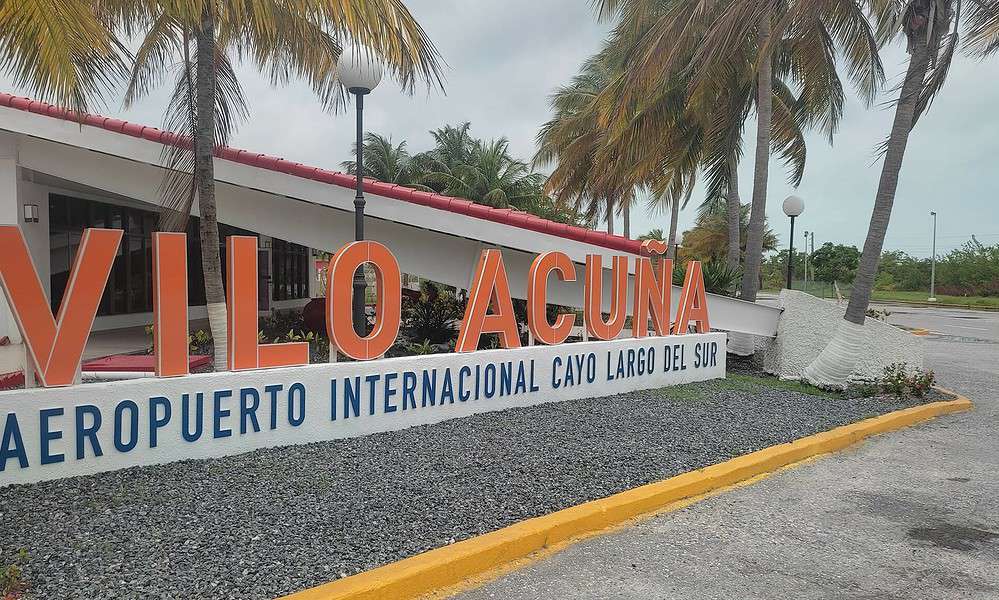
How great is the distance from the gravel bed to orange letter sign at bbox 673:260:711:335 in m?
2.75

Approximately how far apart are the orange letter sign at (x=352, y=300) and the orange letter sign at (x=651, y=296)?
4017 mm

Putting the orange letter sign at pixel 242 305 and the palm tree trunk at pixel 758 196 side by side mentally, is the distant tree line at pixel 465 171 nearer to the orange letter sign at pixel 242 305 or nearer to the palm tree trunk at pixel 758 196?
the palm tree trunk at pixel 758 196

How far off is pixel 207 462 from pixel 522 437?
288 centimetres

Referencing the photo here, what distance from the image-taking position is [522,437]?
22.0 ft

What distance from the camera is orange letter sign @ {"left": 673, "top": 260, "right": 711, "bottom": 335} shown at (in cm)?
1031

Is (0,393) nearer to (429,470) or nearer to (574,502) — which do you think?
(429,470)

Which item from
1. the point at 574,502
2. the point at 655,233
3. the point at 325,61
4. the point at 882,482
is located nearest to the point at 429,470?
the point at 574,502

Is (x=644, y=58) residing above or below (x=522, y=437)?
above

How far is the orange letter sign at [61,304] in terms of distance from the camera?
4875 mm

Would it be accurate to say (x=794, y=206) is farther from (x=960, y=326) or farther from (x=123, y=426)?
(x=123, y=426)

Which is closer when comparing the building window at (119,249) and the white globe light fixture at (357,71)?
the white globe light fixture at (357,71)

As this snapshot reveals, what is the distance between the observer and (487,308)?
7766 mm

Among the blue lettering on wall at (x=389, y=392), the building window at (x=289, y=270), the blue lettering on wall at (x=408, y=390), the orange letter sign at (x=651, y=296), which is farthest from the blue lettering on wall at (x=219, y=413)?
the building window at (x=289, y=270)

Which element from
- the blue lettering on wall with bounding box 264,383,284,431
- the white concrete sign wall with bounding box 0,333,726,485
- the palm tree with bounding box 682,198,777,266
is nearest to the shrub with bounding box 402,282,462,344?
the white concrete sign wall with bounding box 0,333,726,485
